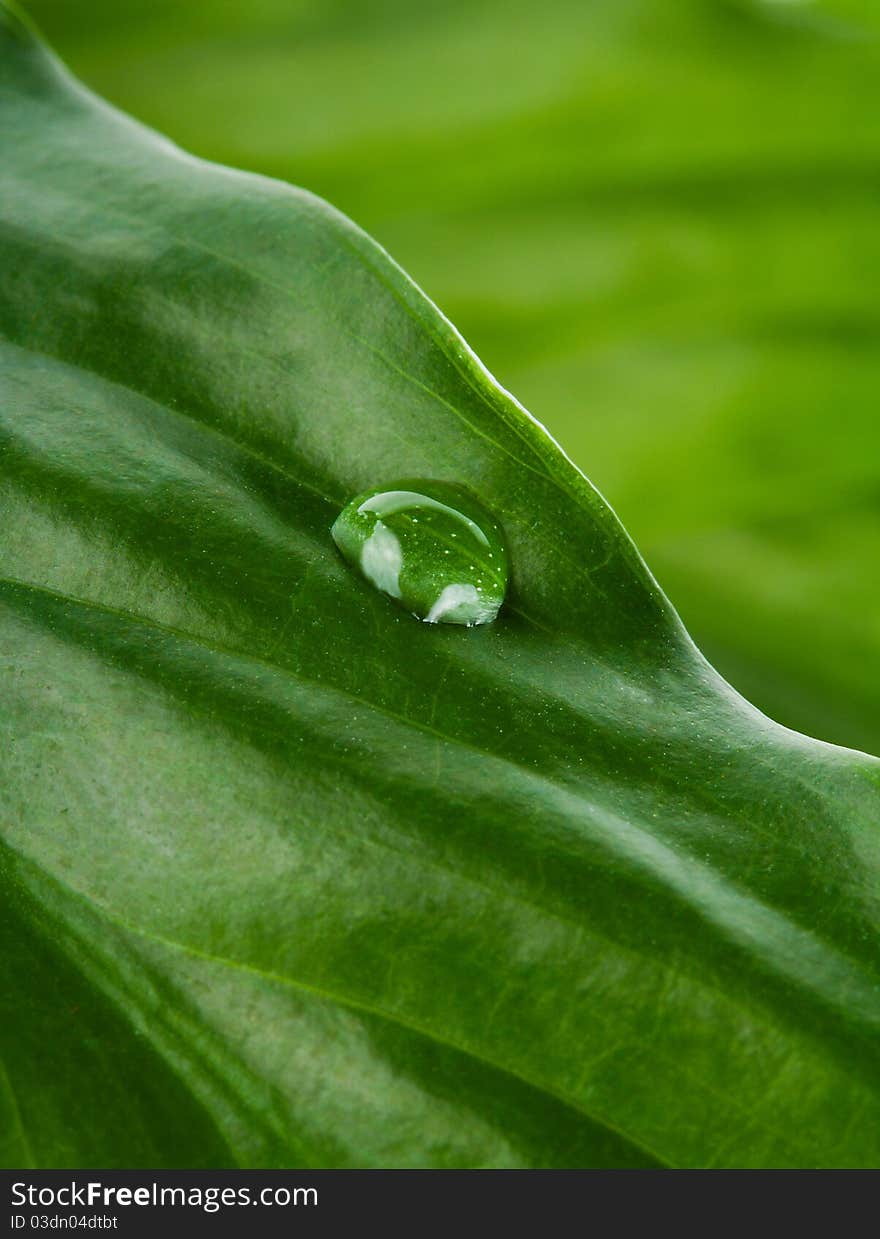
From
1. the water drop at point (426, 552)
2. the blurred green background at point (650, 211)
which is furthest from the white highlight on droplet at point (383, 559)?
the blurred green background at point (650, 211)

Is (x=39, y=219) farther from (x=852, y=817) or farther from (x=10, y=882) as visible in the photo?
(x=852, y=817)

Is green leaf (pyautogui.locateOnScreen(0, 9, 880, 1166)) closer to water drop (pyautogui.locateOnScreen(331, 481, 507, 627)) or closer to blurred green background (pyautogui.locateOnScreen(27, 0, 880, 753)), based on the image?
water drop (pyautogui.locateOnScreen(331, 481, 507, 627))

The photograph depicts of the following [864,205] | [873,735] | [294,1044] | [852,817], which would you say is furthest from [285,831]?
[864,205]

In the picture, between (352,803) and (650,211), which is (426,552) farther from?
(650,211)

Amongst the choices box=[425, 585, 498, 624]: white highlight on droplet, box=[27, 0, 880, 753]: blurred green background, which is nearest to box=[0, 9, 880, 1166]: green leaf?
box=[425, 585, 498, 624]: white highlight on droplet

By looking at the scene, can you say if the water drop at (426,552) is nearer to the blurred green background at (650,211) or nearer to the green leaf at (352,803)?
the green leaf at (352,803)

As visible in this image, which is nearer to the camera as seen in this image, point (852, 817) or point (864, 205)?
point (852, 817)

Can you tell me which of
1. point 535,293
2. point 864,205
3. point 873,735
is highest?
point 864,205
